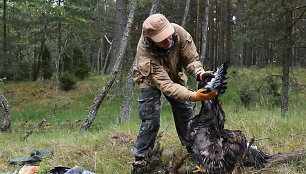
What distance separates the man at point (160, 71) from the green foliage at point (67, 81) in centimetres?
1254

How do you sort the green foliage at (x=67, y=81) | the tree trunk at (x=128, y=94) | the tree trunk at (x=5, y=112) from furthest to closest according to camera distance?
the green foliage at (x=67, y=81)
the tree trunk at (x=5, y=112)
the tree trunk at (x=128, y=94)

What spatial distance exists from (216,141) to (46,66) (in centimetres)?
1764

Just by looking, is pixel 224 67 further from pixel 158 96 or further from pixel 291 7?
pixel 291 7

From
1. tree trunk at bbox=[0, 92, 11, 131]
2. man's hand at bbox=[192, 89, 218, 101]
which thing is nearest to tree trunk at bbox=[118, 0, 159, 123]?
tree trunk at bbox=[0, 92, 11, 131]

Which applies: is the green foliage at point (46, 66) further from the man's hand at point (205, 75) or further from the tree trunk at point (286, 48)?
the man's hand at point (205, 75)

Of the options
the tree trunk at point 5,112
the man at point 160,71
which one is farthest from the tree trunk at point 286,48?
the tree trunk at point 5,112

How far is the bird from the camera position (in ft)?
9.91

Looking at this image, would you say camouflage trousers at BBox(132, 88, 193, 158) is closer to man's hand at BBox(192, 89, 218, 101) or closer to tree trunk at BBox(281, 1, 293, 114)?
man's hand at BBox(192, 89, 218, 101)

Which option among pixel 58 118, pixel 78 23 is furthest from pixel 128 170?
pixel 78 23

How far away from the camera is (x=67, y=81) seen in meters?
15.6

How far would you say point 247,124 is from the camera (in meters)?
4.94

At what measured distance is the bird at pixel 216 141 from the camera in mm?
3021

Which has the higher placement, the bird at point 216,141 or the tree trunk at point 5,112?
the bird at point 216,141

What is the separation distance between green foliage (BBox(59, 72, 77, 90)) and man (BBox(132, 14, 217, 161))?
12545 mm
